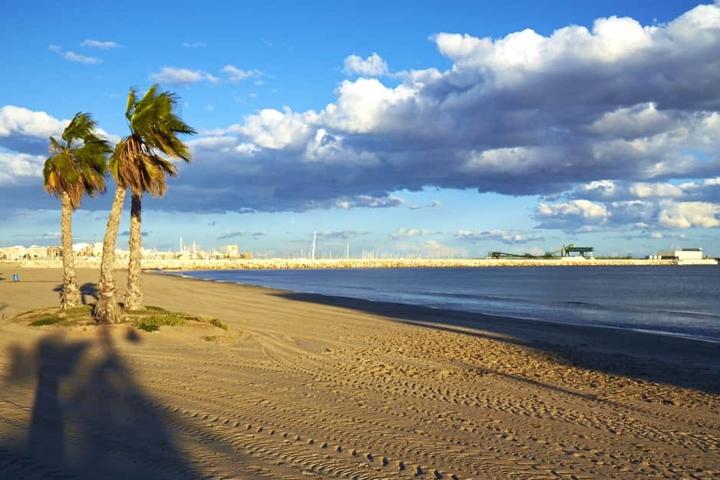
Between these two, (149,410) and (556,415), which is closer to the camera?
(149,410)

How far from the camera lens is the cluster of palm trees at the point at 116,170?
17.8m

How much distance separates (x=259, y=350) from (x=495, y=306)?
25.0 meters

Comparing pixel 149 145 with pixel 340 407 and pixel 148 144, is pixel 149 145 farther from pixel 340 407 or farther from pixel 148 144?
pixel 340 407

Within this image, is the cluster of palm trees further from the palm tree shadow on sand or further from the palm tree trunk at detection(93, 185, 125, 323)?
the palm tree shadow on sand

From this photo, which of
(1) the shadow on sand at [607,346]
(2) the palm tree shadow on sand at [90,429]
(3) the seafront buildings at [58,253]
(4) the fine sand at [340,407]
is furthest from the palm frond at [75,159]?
(3) the seafront buildings at [58,253]

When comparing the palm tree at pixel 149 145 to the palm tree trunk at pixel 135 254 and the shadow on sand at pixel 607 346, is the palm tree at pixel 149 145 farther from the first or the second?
the shadow on sand at pixel 607 346

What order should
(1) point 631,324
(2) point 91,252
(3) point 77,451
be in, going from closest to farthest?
(3) point 77,451, (1) point 631,324, (2) point 91,252

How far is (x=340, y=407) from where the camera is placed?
9.37m

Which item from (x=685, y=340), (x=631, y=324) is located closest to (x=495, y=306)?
(x=631, y=324)

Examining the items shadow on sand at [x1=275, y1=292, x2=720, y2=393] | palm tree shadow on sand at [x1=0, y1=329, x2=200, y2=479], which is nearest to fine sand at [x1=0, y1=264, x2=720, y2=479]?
palm tree shadow on sand at [x1=0, y1=329, x2=200, y2=479]

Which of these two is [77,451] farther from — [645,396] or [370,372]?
[645,396]

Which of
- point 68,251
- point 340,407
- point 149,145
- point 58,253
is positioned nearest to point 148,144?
point 149,145

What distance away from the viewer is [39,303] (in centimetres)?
2838

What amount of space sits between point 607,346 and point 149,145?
16.3m
